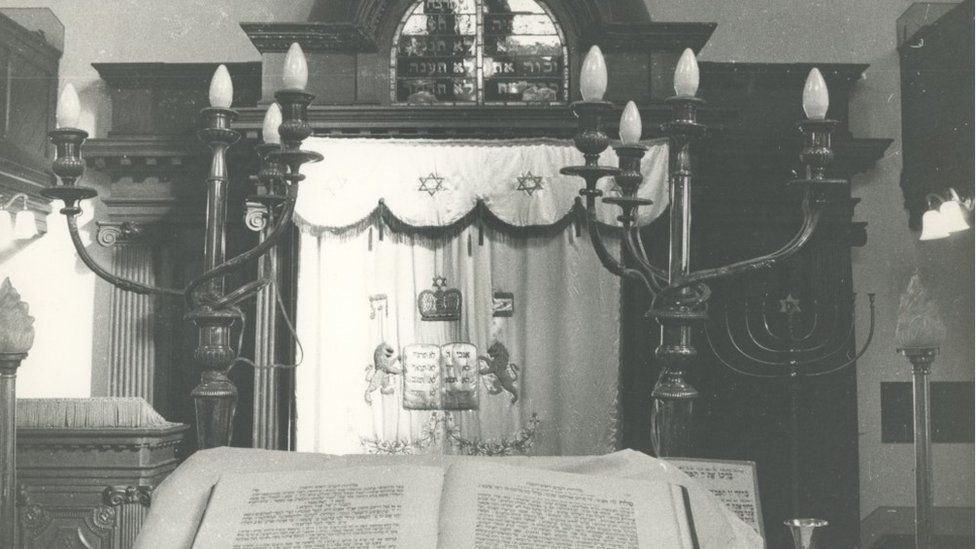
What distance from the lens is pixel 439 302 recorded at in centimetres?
546

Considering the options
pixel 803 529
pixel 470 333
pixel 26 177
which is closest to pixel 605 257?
pixel 803 529

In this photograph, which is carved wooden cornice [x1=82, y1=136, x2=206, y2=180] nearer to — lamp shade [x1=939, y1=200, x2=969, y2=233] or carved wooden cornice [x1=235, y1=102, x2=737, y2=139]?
carved wooden cornice [x1=235, y1=102, x2=737, y2=139]

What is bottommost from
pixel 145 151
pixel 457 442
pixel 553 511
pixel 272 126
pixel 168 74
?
pixel 457 442

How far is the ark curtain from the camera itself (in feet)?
17.6

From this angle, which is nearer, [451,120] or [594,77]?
[594,77]

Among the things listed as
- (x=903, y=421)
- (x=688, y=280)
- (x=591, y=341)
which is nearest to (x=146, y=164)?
(x=591, y=341)

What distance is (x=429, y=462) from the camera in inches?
64.8

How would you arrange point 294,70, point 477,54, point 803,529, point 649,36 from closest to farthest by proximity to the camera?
point 803,529 < point 294,70 < point 649,36 < point 477,54

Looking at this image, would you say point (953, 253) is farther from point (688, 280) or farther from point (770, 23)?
point (688, 280)

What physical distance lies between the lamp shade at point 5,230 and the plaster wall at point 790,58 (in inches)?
7.3

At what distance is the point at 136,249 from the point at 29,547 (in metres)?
2.74

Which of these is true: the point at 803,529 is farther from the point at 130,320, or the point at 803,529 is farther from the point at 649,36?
the point at 130,320

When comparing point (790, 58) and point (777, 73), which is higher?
point (790, 58)

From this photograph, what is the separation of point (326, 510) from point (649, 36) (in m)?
4.71
